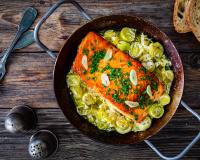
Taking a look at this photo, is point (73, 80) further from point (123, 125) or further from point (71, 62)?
point (123, 125)

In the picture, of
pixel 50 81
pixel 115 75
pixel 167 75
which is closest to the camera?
pixel 115 75

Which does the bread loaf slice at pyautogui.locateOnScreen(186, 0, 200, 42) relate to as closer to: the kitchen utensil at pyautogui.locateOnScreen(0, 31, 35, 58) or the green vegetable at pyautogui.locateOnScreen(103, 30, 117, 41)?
the green vegetable at pyautogui.locateOnScreen(103, 30, 117, 41)

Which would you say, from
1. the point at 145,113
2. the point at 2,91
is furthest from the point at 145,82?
the point at 2,91

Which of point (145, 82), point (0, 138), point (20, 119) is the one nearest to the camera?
point (145, 82)

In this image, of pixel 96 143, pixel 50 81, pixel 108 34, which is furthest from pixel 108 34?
pixel 96 143

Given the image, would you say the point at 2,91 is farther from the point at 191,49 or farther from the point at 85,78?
the point at 191,49

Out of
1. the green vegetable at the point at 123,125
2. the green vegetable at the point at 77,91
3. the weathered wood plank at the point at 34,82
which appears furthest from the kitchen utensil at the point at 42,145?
the green vegetable at the point at 123,125

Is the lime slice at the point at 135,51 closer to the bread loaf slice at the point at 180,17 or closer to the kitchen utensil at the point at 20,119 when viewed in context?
the bread loaf slice at the point at 180,17
